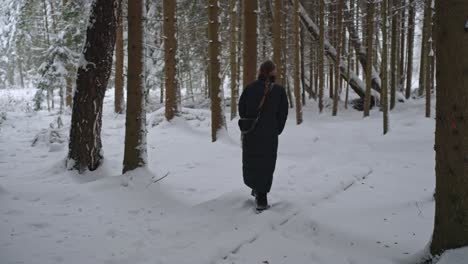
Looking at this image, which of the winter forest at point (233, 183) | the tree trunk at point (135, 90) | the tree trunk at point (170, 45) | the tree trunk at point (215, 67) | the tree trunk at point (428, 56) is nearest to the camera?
the winter forest at point (233, 183)

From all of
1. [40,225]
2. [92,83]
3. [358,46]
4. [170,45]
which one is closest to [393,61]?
[358,46]

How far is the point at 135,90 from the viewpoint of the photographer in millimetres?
6625

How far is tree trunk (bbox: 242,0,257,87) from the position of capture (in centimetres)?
1040

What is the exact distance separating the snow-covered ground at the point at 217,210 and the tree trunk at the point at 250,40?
238 cm

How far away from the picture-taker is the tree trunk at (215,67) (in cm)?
1148

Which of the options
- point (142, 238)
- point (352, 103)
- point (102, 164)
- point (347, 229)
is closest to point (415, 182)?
point (347, 229)

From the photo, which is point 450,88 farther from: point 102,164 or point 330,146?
point 330,146

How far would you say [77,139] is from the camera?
7141mm

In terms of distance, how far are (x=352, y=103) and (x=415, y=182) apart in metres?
15.1

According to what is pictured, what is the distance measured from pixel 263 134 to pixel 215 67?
645cm

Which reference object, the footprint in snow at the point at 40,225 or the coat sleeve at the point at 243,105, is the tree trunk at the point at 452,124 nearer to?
the coat sleeve at the point at 243,105

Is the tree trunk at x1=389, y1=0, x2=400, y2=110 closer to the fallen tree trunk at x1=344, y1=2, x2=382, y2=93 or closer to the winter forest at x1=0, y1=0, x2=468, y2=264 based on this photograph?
the fallen tree trunk at x1=344, y1=2, x2=382, y2=93

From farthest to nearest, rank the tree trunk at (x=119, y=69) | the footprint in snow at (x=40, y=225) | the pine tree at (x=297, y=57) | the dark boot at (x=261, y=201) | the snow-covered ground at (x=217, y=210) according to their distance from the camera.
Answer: the tree trunk at (x=119, y=69)
the pine tree at (x=297, y=57)
the dark boot at (x=261, y=201)
the footprint in snow at (x=40, y=225)
the snow-covered ground at (x=217, y=210)

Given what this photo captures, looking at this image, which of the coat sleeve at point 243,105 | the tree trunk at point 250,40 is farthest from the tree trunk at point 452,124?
the tree trunk at point 250,40
